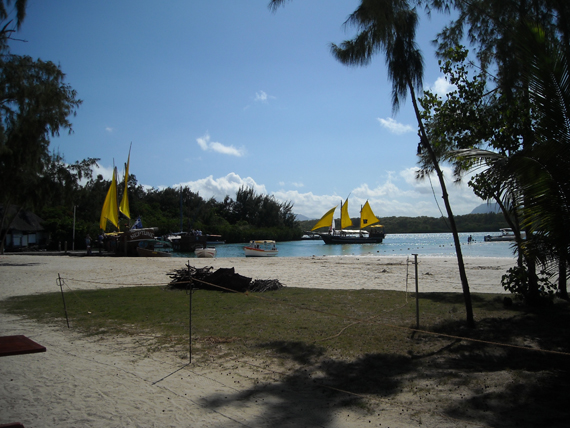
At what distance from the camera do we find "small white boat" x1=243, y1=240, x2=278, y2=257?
47.1m

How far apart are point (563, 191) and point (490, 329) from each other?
3766 mm

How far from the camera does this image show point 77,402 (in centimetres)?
462

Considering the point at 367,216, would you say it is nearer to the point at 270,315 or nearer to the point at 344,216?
the point at 344,216

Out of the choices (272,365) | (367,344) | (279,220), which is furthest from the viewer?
(279,220)

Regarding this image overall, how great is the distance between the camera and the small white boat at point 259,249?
47.1m

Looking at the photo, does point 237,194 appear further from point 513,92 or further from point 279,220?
point 513,92

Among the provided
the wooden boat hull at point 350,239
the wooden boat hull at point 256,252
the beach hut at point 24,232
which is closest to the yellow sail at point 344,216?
the wooden boat hull at point 350,239

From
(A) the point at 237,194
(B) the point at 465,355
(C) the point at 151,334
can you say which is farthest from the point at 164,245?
(A) the point at 237,194

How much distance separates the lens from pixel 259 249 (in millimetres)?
48062

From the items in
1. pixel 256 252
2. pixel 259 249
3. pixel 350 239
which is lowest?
pixel 256 252

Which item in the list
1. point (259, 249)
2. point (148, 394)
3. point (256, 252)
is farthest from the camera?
point (259, 249)

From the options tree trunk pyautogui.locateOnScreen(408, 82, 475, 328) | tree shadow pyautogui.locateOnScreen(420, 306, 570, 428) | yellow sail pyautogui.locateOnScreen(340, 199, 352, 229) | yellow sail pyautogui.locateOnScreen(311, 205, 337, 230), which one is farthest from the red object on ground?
yellow sail pyautogui.locateOnScreen(340, 199, 352, 229)

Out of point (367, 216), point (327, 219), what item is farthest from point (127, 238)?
point (367, 216)

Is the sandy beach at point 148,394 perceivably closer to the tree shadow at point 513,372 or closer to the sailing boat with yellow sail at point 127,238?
the tree shadow at point 513,372
